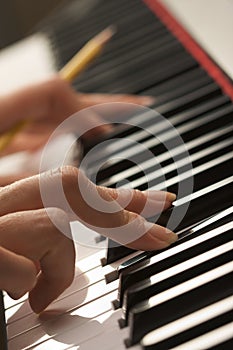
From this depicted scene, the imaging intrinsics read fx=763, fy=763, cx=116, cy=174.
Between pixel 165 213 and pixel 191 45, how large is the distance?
0.36 meters

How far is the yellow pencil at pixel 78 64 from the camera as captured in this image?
1.17 metres

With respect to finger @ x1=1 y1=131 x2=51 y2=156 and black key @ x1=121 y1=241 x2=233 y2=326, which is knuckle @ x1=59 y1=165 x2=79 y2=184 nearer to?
black key @ x1=121 y1=241 x2=233 y2=326

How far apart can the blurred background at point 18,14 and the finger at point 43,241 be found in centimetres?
179

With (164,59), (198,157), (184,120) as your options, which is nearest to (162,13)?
(164,59)

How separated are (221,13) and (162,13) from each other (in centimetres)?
15

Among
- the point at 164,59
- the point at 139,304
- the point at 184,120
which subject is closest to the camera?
the point at 139,304

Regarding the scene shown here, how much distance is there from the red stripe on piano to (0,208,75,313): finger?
0.34 meters

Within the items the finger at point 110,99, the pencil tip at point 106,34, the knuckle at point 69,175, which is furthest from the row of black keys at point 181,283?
the pencil tip at point 106,34

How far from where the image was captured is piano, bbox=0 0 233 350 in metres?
0.69

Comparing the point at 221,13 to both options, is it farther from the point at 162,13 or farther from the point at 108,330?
the point at 108,330

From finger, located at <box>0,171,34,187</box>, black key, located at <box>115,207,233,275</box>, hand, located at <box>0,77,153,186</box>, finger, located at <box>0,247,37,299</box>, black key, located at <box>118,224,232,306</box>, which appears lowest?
black key, located at <box>118,224,232,306</box>

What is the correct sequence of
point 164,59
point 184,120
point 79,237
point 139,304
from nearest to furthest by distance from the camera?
point 139,304
point 79,237
point 184,120
point 164,59

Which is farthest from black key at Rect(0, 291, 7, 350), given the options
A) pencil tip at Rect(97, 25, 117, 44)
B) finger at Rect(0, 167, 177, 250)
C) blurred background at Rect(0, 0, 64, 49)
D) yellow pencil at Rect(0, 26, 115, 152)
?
blurred background at Rect(0, 0, 64, 49)

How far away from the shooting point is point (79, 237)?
2.91 feet
